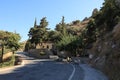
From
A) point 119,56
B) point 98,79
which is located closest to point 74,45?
point 119,56

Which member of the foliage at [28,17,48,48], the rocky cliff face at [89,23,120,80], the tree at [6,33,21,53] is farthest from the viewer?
the foliage at [28,17,48,48]

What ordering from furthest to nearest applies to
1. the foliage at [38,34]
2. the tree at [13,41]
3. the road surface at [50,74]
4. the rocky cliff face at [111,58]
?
the foliage at [38,34] < the tree at [13,41] < the rocky cliff face at [111,58] < the road surface at [50,74]

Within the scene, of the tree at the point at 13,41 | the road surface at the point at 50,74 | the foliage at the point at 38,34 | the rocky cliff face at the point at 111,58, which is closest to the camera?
the road surface at the point at 50,74

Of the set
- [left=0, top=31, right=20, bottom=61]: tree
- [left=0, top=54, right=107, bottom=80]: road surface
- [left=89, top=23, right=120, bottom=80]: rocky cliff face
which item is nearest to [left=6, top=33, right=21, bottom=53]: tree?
[left=0, top=31, right=20, bottom=61]: tree

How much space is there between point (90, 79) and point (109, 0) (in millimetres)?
33169

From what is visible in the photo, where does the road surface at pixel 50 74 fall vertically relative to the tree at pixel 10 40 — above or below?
below

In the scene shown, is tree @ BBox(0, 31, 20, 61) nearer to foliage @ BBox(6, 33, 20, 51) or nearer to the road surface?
foliage @ BBox(6, 33, 20, 51)

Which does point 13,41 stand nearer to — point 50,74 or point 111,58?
point 50,74

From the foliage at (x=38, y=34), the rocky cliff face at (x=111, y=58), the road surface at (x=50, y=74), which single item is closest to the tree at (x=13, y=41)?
the road surface at (x=50, y=74)

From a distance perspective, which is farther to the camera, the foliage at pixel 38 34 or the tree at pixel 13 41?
the foliage at pixel 38 34

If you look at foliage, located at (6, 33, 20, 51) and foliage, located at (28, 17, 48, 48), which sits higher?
foliage, located at (28, 17, 48, 48)

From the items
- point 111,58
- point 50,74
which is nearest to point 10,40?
point 50,74

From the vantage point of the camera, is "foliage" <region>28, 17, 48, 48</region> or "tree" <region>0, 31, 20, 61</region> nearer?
"tree" <region>0, 31, 20, 61</region>

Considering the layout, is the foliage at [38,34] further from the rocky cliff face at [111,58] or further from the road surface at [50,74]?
the road surface at [50,74]
